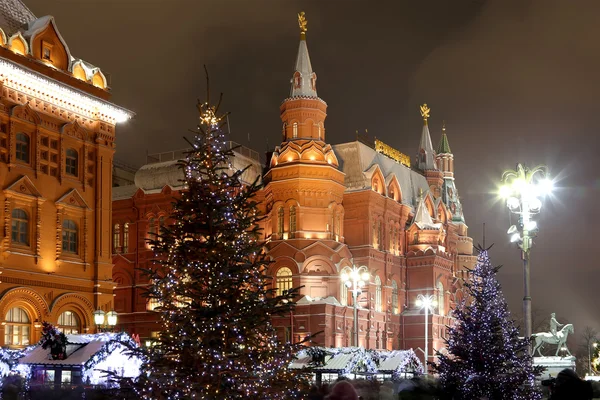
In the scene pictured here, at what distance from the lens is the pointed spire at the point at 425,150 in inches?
3211

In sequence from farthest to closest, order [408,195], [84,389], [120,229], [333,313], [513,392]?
[408,195] < [120,229] < [333,313] < [513,392] < [84,389]

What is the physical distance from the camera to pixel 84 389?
67.3 ft

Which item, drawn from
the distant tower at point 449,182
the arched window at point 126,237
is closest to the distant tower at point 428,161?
the distant tower at point 449,182

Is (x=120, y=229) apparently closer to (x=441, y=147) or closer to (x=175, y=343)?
(x=441, y=147)

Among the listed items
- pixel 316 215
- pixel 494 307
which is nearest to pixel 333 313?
pixel 316 215

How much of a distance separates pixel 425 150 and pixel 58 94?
51.8 metres

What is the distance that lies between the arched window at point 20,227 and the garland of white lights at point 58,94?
5294 mm

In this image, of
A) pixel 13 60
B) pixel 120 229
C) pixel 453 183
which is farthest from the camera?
pixel 453 183

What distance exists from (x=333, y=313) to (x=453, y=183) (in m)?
34.4

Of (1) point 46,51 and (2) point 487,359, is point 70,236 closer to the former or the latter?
(1) point 46,51

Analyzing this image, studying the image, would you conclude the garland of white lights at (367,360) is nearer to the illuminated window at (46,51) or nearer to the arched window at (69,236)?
the arched window at (69,236)

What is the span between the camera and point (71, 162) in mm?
38031

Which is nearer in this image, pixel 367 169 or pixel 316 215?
pixel 316 215

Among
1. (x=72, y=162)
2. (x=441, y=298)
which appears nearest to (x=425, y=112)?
(x=441, y=298)
